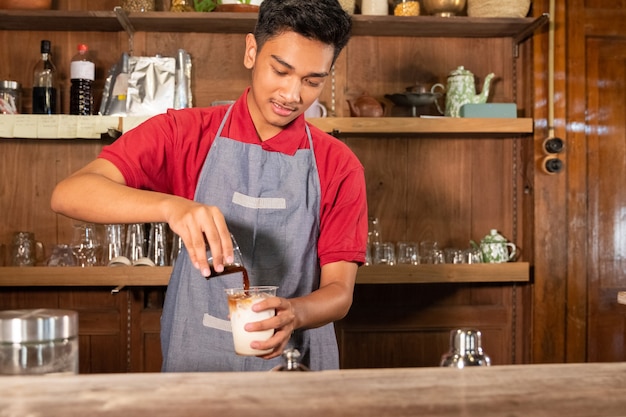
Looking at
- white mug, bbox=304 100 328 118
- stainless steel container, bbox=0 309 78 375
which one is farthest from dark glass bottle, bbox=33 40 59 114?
stainless steel container, bbox=0 309 78 375

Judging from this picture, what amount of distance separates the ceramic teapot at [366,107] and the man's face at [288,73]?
1559 millimetres

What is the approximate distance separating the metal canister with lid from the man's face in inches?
72.9

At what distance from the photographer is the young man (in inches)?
72.2

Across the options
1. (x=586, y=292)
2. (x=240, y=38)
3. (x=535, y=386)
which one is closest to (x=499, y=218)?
(x=586, y=292)

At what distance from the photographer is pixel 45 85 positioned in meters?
3.43

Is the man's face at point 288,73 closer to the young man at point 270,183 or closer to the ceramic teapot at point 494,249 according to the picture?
the young man at point 270,183

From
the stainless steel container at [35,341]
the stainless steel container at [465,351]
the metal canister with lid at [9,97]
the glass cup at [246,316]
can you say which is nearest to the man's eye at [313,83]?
the glass cup at [246,316]

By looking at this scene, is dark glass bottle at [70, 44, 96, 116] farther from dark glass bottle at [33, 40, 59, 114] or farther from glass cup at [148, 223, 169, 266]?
glass cup at [148, 223, 169, 266]

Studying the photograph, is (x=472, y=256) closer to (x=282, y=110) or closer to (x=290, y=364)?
(x=282, y=110)

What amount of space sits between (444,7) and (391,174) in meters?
0.81

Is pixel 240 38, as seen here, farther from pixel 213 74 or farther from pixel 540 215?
pixel 540 215

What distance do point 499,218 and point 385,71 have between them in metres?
0.91

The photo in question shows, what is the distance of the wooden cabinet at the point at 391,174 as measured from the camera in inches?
141

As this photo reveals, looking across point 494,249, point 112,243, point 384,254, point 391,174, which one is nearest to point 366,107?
point 391,174
